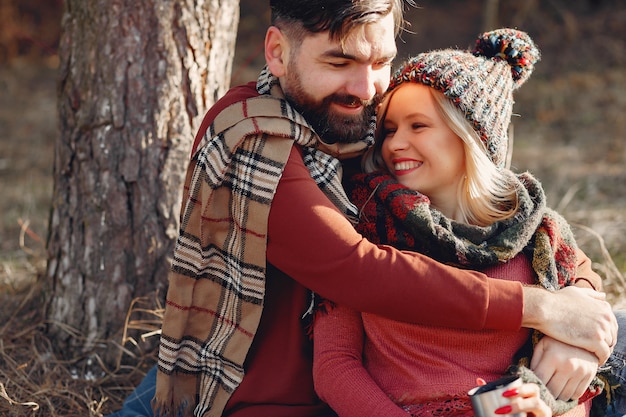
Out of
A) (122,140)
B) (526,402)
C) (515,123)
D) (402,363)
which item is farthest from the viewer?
(515,123)

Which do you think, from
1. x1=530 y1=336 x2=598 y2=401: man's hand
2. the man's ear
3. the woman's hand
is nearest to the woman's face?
the man's ear

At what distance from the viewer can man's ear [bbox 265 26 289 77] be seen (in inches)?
95.4

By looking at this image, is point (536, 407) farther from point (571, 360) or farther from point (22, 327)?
point (22, 327)

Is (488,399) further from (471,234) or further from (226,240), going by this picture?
(226,240)

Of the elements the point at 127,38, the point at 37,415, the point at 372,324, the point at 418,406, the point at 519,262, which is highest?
the point at 127,38

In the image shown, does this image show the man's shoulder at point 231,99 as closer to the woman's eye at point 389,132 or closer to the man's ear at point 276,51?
the man's ear at point 276,51

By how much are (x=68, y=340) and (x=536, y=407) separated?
2141mm

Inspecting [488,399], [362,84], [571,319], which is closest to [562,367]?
[571,319]

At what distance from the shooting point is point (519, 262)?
2.36m

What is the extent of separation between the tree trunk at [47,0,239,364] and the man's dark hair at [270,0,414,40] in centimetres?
92

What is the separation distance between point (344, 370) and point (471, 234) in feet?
1.86

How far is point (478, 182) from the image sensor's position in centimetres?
241

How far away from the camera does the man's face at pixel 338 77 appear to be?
91.9 inches

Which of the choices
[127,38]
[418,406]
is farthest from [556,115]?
[418,406]
